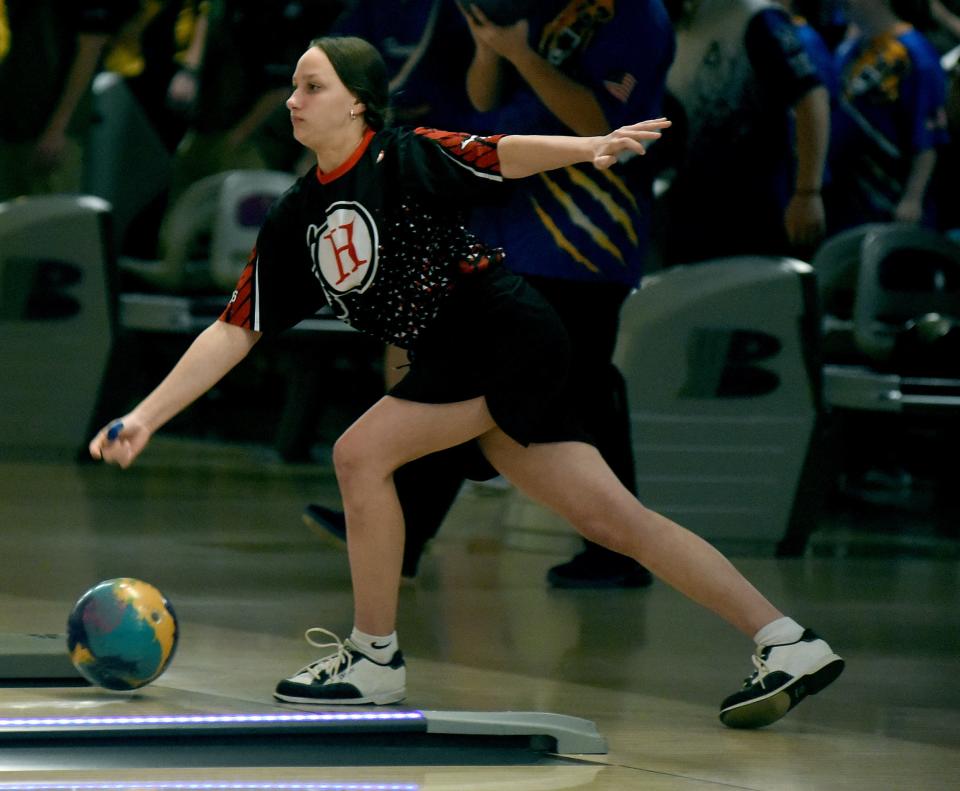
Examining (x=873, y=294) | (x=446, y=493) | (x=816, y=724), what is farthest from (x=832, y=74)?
(x=816, y=724)

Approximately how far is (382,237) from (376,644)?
2.63 feet

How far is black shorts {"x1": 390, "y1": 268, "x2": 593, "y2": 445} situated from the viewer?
12.4 feet

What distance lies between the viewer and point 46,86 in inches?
384

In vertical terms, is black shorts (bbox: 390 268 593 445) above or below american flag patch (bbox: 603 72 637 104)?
below

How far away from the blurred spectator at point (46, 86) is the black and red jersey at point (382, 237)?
606cm

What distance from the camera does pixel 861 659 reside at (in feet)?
15.1

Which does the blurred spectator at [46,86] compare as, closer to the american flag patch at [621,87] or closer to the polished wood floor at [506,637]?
the polished wood floor at [506,637]

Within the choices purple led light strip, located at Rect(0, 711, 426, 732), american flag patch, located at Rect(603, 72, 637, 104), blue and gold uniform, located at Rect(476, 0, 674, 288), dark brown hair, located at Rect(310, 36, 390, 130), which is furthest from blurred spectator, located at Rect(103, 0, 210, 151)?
purple led light strip, located at Rect(0, 711, 426, 732)

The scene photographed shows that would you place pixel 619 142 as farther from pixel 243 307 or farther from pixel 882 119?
pixel 882 119

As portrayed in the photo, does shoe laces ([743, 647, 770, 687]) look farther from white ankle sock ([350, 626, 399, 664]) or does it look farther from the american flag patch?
the american flag patch

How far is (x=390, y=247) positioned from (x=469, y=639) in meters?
1.29

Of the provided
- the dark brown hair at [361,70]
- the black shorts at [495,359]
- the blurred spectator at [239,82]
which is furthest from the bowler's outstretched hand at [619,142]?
the blurred spectator at [239,82]

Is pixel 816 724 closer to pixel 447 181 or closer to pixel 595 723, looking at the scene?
pixel 595 723

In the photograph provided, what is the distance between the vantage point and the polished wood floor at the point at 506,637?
3424 millimetres
